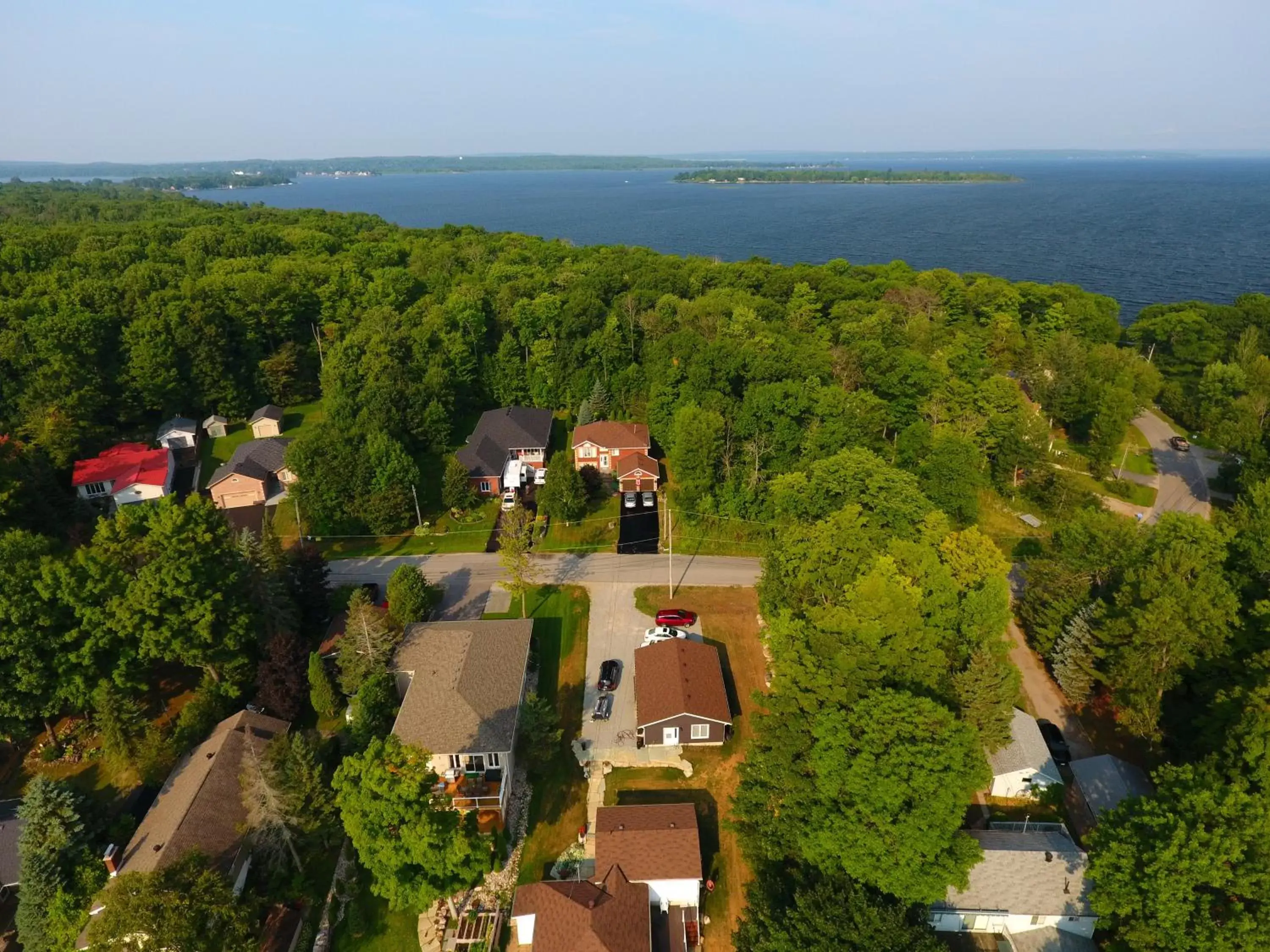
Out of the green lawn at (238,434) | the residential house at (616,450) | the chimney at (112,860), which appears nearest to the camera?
the chimney at (112,860)

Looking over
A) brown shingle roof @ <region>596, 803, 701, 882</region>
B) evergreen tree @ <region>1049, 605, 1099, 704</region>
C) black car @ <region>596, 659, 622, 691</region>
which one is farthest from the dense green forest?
black car @ <region>596, 659, 622, 691</region>

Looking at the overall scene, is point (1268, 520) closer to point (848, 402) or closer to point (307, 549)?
point (848, 402)

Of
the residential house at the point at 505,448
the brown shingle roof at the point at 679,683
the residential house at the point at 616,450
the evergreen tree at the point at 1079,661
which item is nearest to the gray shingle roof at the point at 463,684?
the brown shingle roof at the point at 679,683

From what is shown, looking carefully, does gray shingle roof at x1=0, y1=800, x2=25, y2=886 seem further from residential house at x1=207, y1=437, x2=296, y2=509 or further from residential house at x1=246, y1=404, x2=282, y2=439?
residential house at x1=246, y1=404, x2=282, y2=439

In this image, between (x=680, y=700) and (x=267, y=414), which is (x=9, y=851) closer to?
(x=680, y=700)

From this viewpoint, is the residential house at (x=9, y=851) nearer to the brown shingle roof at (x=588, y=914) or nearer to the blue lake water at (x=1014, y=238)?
the brown shingle roof at (x=588, y=914)

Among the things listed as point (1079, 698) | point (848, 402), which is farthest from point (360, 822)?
point (848, 402)
